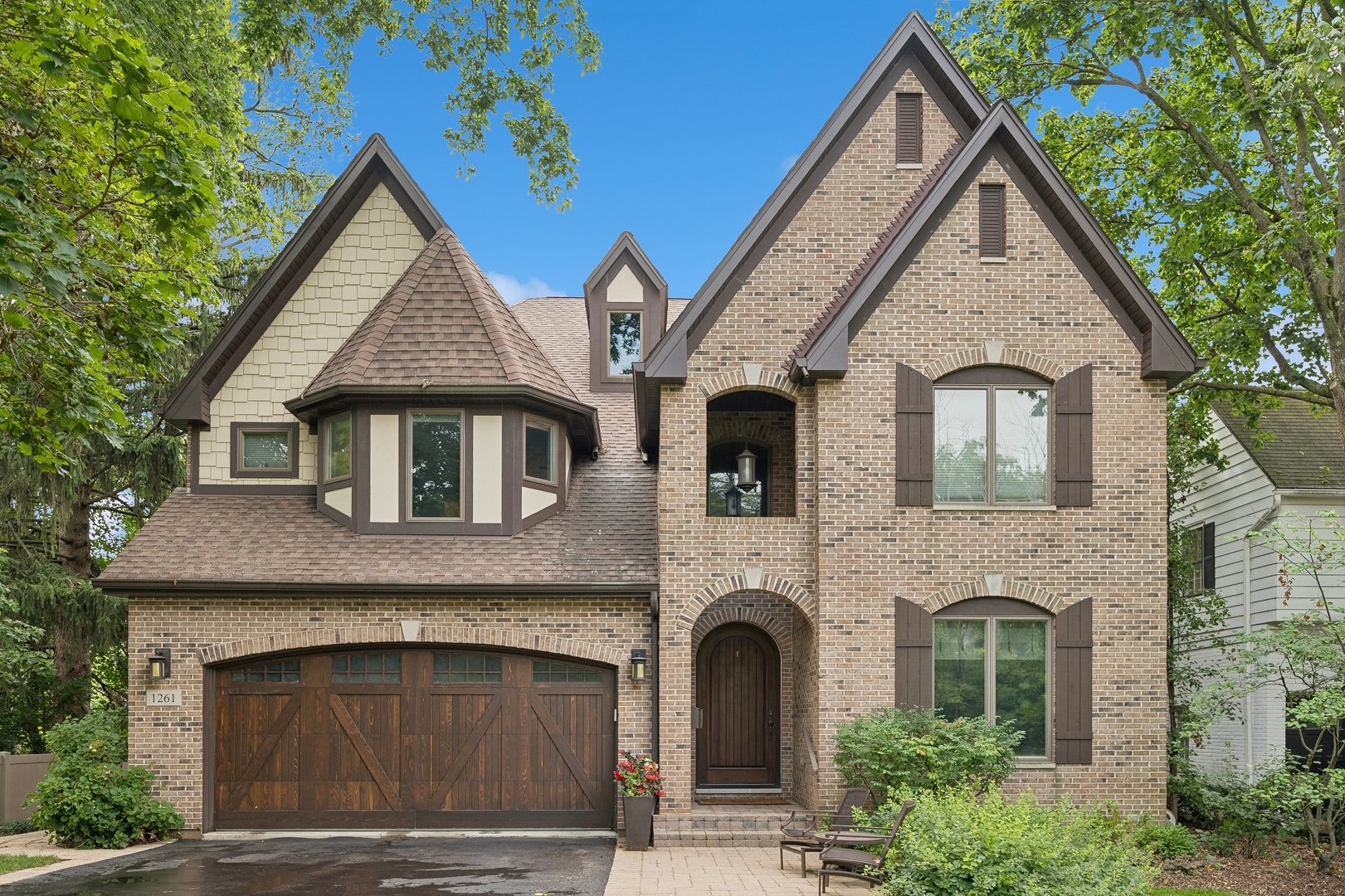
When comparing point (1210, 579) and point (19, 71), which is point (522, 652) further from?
point (1210, 579)

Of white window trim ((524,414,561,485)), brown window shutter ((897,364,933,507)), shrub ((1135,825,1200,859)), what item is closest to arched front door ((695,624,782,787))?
white window trim ((524,414,561,485))

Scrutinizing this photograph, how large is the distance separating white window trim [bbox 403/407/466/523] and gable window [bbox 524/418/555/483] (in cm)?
86

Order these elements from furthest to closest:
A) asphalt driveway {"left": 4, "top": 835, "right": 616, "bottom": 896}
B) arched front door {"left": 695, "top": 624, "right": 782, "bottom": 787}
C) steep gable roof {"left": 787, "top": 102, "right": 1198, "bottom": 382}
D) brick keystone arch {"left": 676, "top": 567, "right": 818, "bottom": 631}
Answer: arched front door {"left": 695, "top": 624, "right": 782, "bottom": 787}
brick keystone arch {"left": 676, "top": 567, "right": 818, "bottom": 631}
steep gable roof {"left": 787, "top": 102, "right": 1198, "bottom": 382}
asphalt driveway {"left": 4, "top": 835, "right": 616, "bottom": 896}

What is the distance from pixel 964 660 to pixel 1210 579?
8.46m

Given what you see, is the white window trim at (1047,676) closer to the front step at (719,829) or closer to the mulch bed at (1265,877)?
the mulch bed at (1265,877)

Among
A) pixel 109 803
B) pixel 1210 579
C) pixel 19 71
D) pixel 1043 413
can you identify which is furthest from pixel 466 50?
pixel 1210 579

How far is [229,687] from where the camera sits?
14008 mm

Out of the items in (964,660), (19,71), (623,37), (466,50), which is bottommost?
(964,660)

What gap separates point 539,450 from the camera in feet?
49.6

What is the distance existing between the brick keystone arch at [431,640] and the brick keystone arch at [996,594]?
4139 millimetres

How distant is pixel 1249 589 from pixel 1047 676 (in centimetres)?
652

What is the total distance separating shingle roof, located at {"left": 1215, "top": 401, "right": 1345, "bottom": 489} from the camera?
16922 mm

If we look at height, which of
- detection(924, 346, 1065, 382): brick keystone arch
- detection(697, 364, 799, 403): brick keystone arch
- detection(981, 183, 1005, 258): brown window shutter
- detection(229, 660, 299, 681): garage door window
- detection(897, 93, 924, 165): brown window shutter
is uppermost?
detection(897, 93, 924, 165): brown window shutter

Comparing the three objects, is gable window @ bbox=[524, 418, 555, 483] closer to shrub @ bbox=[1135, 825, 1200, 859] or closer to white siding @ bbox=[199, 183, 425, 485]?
white siding @ bbox=[199, 183, 425, 485]
